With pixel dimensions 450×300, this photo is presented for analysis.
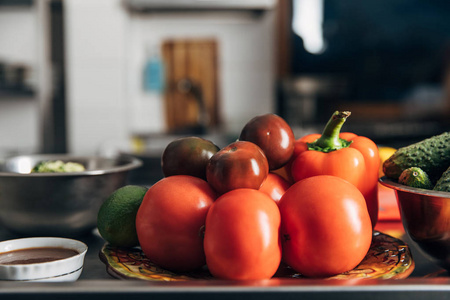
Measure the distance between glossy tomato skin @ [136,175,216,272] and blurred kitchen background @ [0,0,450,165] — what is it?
2.67 m

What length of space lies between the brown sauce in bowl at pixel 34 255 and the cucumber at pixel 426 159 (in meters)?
0.45

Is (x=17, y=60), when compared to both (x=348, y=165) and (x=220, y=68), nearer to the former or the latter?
(x=220, y=68)

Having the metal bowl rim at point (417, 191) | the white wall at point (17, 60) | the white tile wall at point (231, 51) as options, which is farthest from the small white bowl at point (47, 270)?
the white wall at point (17, 60)

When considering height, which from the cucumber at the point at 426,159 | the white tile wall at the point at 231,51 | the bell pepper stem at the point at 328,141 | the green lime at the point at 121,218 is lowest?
the green lime at the point at 121,218

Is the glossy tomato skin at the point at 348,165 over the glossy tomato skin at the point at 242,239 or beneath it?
over

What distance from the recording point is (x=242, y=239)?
19.6 inches

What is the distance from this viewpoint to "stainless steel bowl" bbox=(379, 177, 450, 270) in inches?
20.9

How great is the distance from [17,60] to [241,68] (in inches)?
65.8

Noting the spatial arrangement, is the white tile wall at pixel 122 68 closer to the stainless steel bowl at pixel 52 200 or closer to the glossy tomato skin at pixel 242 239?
the stainless steel bowl at pixel 52 200

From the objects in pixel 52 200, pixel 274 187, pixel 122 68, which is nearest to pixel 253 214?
pixel 274 187

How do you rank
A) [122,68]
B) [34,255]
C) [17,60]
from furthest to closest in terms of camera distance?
1. [17,60]
2. [122,68]
3. [34,255]

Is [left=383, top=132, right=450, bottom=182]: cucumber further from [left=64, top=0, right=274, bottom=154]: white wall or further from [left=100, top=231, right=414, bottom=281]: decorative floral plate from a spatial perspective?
[left=64, top=0, right=274, bottom=154]: white wall

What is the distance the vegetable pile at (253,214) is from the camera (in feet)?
1.65

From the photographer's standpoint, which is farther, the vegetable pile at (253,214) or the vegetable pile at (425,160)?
the vegetable pile at (425,160)
